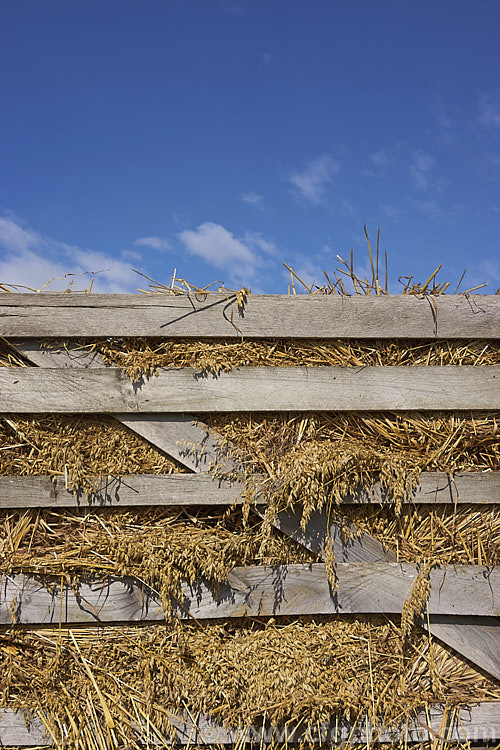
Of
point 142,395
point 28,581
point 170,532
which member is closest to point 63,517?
point 28,581

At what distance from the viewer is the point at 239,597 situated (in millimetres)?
2734

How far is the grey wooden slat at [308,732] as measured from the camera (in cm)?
269

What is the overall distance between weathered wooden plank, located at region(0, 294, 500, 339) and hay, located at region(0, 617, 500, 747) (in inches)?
59.1

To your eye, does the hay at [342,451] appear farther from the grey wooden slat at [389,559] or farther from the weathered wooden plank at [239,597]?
the weathered wooden plank at [239,597]

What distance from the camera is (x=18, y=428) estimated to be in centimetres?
279

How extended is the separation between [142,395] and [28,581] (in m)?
1.10

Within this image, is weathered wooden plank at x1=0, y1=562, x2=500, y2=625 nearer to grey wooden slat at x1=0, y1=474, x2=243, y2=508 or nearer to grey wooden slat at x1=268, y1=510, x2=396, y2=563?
grey wooden slat at x1=268, y1=510, x2=396, y2=563

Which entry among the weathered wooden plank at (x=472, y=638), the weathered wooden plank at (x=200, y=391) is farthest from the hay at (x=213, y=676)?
the weathered wooden plank at (x=200, y=391)

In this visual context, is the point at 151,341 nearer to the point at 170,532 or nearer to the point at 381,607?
the point at 170,532

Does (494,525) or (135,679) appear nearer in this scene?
(135,679)

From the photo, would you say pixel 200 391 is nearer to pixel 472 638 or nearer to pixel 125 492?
pixel 125 492

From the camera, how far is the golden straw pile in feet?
8.77

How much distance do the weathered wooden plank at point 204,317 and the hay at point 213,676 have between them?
4.93ft

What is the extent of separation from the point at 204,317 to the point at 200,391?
0.39m
